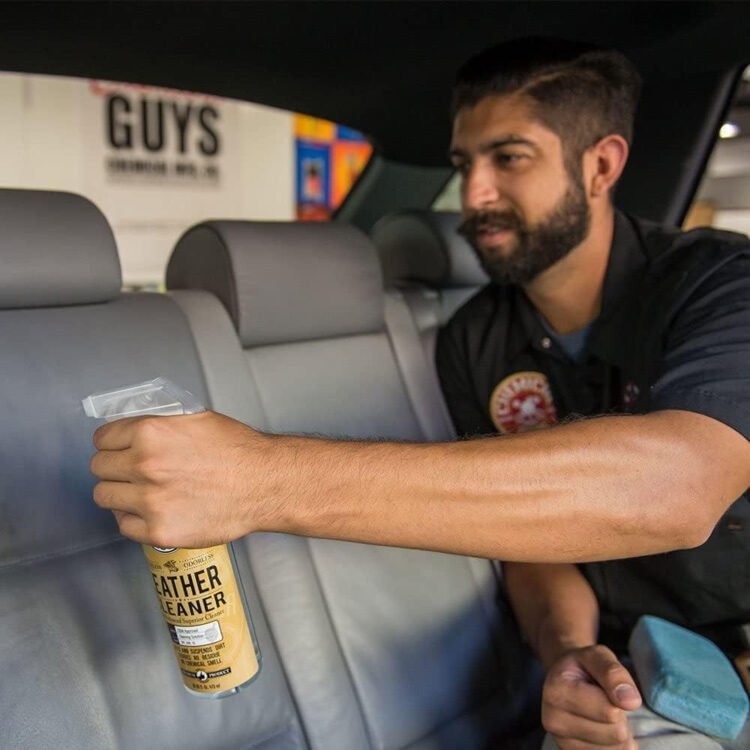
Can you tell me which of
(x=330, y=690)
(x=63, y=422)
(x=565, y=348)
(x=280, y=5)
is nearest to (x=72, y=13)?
(x=280, y=5)

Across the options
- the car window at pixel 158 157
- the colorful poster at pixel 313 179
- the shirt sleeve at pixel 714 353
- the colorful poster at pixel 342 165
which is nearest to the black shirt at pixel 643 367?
the shirt sleeve at pixel 714 353

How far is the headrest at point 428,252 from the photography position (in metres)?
1.99


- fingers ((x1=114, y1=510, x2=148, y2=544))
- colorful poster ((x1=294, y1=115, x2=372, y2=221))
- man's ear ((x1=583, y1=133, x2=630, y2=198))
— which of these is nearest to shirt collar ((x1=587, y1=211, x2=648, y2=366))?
man's ear ((x1=583, y1=133, x2=630, y2=198))

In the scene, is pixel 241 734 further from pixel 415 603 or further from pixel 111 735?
pixel 415 603

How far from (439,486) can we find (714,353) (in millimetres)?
460

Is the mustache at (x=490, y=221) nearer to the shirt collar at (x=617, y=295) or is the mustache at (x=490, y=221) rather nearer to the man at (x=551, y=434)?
the man at (x=551, y=434)

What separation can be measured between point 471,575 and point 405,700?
0.28 metres

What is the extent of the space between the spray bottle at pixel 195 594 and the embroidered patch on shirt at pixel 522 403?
82cm

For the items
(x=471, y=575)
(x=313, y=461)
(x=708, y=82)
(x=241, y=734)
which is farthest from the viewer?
(x=708, y=82)

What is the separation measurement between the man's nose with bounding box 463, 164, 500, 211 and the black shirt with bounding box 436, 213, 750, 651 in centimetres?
22

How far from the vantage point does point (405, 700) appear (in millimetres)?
1324

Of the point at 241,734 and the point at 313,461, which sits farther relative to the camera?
the point at 241,734

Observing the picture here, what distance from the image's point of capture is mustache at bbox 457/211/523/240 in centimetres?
151

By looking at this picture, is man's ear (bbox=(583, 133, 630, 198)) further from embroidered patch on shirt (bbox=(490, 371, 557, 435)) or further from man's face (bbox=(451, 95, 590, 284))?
embroidered patch on shirt (bbox=(490, 371, 557, 435))
